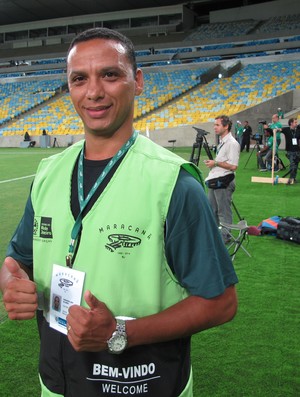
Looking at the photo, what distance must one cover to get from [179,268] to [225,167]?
503 centimetres

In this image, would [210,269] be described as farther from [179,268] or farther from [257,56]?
[257,56]

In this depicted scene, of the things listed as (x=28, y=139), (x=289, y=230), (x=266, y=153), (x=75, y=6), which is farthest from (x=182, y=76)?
(x=289, y=230)

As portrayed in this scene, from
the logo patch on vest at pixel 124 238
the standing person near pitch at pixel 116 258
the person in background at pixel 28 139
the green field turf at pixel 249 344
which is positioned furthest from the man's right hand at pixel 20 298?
the person in background at pixel 28 139

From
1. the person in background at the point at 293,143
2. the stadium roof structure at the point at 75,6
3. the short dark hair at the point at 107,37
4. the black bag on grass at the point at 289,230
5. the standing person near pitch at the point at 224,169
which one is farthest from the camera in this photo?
the stadium roof structure at the point at 75,6

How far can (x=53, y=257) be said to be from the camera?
4.60 feet

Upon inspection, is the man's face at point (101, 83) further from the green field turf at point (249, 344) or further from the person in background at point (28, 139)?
the person in background at point (28, 139)

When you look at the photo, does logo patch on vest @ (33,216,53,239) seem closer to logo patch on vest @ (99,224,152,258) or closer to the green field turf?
logo patch on vest @ (99,224,152,258)

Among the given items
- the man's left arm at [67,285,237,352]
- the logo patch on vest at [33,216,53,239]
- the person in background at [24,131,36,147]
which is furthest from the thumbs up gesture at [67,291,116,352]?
the person in background at [24,131,36,147]

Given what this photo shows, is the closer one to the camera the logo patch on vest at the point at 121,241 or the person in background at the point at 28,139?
the logo patch on vest at the point at 121,241

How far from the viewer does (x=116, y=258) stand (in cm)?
128

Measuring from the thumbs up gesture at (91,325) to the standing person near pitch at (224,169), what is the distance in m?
5.06

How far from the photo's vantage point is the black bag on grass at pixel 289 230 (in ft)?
21.6

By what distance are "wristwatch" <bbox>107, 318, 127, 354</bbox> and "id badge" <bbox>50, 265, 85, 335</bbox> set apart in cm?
18

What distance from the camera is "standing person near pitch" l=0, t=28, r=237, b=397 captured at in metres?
1.25
